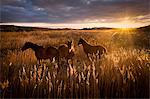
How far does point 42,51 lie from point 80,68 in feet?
1.99

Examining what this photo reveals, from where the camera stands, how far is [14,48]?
3547 millimetres

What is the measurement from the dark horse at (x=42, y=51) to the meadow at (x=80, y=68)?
71 mm

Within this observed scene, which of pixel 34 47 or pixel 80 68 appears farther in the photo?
pixel 34 47

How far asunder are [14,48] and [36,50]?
15.2 inches

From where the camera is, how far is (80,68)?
3.23 metres

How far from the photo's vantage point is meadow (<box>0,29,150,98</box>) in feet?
9.32

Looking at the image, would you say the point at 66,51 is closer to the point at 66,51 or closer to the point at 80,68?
the point at 66,51

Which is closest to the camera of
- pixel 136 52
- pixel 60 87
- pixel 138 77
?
pixel 60 87

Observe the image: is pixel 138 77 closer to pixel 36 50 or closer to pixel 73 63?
pixel 73 63

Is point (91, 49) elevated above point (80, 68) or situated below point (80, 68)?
above

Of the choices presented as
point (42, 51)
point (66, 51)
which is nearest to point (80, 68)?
point (66, 51)

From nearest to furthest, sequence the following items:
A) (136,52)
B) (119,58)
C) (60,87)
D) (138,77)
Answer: (60,87) → (138,77) → (119,58) → (136,52)

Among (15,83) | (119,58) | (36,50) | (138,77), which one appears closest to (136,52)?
(119,58)

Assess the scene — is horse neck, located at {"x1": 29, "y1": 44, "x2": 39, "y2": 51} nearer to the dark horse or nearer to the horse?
the dark horse
